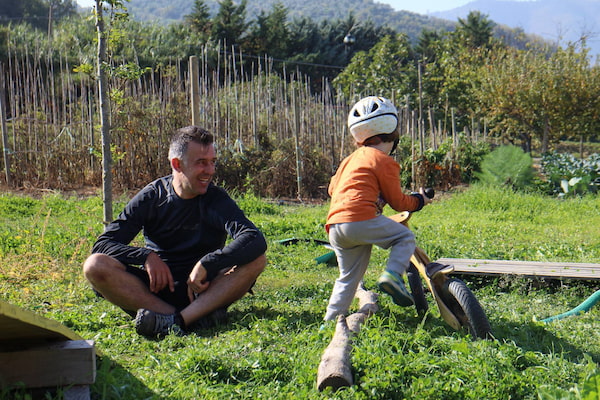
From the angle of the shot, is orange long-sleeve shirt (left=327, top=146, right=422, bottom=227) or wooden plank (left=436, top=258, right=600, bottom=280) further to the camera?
wooden plank (left=436, top=258, right=600, bottom=280)

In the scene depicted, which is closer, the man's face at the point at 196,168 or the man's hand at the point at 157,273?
the man's hand at the point at 157,273

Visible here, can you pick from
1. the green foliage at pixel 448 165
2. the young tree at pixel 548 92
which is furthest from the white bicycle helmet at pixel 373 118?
the young tree at pixel 548 92

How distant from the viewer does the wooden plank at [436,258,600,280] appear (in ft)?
18.6

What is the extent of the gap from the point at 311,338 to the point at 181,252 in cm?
131

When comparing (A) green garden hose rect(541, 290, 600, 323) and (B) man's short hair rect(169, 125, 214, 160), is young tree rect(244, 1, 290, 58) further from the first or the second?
(A) green garden hose rect(541, 290, 600, 323)

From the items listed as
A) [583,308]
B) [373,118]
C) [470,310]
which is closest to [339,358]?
[470,310]

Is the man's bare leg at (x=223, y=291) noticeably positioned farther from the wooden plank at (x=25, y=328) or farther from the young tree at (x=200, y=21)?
the young tree at (x=200, y=21)

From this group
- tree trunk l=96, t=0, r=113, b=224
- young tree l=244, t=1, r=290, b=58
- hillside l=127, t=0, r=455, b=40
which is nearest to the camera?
tree trunk l=96, t=0, r=113, b=224

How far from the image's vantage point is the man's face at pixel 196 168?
14.8ft

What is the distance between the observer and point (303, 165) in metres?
13.7

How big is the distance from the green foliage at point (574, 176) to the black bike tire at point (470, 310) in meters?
10.9

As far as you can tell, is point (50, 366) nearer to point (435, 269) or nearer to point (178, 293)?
point (178, 293)

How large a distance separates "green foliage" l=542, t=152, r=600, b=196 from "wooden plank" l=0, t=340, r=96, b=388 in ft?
41.7

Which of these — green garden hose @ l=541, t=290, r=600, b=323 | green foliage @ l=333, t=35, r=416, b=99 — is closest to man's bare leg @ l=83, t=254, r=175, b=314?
green garden hose @ l=541, t=290, r=600, b=323
